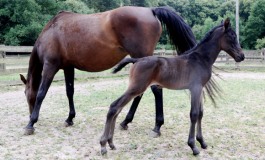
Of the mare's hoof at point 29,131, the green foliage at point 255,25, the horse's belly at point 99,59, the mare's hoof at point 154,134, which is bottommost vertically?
the green foliage at point 255,25

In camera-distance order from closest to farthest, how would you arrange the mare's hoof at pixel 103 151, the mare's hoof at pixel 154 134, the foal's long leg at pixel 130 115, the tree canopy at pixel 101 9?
the mare's hoof at pixel 103 151 < the mare's hoof at pixel 154 134 < the foal's long leg at pixel 130 115 < the tree canopy at pixel 101 9

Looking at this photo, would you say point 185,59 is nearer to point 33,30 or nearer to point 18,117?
point 18,117

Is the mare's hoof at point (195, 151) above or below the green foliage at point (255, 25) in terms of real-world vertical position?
above

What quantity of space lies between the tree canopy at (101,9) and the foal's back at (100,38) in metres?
18.6

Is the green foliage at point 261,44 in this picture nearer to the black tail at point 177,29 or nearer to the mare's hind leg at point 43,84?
the black tail at point 177,29

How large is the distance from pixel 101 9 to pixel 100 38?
1410 inches

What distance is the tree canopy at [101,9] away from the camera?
28.7m

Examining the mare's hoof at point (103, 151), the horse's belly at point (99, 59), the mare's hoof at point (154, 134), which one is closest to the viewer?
the mare's hoof at point (103, 151)

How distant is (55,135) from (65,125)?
59 cm

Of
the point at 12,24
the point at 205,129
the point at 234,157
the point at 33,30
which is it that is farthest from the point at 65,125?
the point at 12,24

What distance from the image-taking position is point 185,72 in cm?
412

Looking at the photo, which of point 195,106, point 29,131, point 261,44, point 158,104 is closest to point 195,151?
point 195,106

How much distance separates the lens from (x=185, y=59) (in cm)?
423

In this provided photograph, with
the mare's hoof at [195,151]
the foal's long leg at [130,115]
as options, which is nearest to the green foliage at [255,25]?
the foal's long leg at [130,115]
